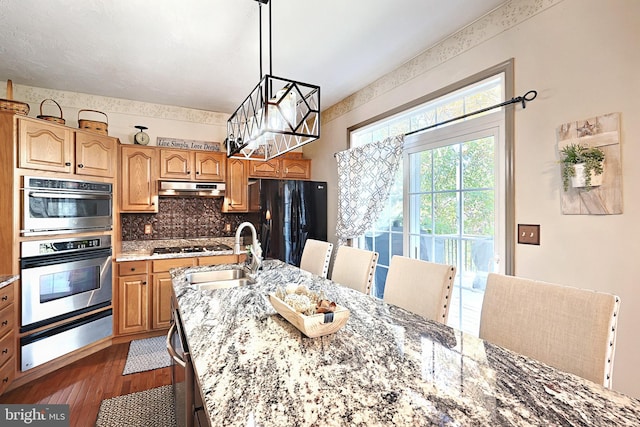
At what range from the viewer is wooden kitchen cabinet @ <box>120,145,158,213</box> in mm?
3275

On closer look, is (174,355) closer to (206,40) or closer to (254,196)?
(206,40)

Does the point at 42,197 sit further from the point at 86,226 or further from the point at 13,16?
the point at 13,16

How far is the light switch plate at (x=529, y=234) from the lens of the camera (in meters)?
1.77

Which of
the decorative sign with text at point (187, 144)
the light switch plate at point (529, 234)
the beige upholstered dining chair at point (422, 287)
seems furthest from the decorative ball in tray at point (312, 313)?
the decorative sign with text at point (187, 144)

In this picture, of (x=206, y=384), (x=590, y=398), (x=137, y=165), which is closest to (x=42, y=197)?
(x=137, y=165)

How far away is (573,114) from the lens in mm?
1599

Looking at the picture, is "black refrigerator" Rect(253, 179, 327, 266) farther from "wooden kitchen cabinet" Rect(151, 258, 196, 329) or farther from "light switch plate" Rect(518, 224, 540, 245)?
"light switch plate" Rect(518, 224, 540, 245)

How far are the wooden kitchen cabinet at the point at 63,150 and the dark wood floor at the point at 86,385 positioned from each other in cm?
168

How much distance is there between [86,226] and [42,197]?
41 centimetres

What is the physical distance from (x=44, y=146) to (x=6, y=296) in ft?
3.85

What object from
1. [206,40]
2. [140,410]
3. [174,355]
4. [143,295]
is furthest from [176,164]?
[174,355]

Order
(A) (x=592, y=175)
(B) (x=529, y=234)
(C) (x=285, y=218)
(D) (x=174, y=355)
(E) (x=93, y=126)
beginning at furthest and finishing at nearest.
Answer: (C) (x=285, y=218) < (E) (x=93, y=126) < (B) (x=529, y=234) < (A) (x=592, y=175) < (D) (x=174, y=355)

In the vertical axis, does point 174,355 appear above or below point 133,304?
above

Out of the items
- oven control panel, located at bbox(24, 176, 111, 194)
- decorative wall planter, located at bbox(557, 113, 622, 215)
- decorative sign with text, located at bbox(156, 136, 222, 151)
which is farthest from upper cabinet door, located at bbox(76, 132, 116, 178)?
decorative wall planter, located at bbox(557, 113, 622, 215)
